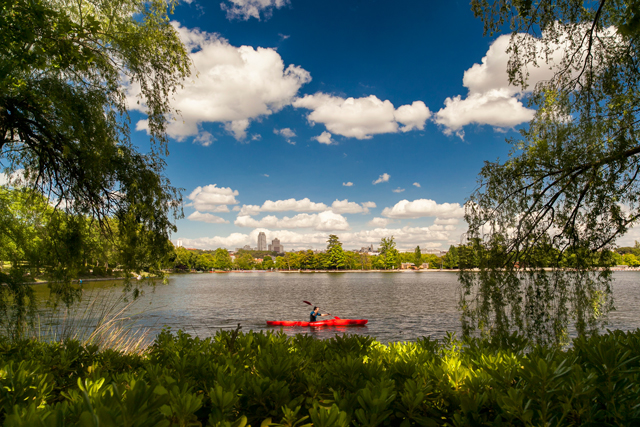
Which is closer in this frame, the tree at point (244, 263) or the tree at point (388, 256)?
the tree at point (388, 256)

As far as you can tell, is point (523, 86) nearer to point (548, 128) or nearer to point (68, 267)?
point (548, 128)

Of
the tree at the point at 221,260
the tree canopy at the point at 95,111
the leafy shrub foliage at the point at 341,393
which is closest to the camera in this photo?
the leafy shrub foliage at the point at 341,393

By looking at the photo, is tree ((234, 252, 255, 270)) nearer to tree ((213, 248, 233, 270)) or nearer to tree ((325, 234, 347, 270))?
tree ((213, 248, 233, 270))

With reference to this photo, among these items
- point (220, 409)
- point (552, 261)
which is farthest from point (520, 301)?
point (220, 409)

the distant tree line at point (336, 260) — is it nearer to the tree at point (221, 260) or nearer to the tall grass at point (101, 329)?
the tree at point (221, 260)

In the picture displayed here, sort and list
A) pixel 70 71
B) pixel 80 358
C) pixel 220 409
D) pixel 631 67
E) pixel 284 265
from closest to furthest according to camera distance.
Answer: pixel 220 409 → pixel 80 358 → pixel 631 67 → pixel 70 71 → pixel 284 265

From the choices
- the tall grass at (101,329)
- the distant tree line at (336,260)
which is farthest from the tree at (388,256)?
the tall grass at (101,329)

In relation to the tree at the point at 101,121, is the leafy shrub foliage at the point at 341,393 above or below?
below

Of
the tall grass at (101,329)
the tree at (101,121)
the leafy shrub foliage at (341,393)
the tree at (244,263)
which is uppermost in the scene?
the tree at (101,121)

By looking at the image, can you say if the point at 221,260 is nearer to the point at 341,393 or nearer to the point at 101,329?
the point at 101,329

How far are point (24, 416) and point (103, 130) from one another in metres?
5.74

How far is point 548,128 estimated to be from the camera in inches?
247

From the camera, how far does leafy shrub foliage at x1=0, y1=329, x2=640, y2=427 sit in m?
1.40

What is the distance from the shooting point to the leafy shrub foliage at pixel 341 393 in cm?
140
